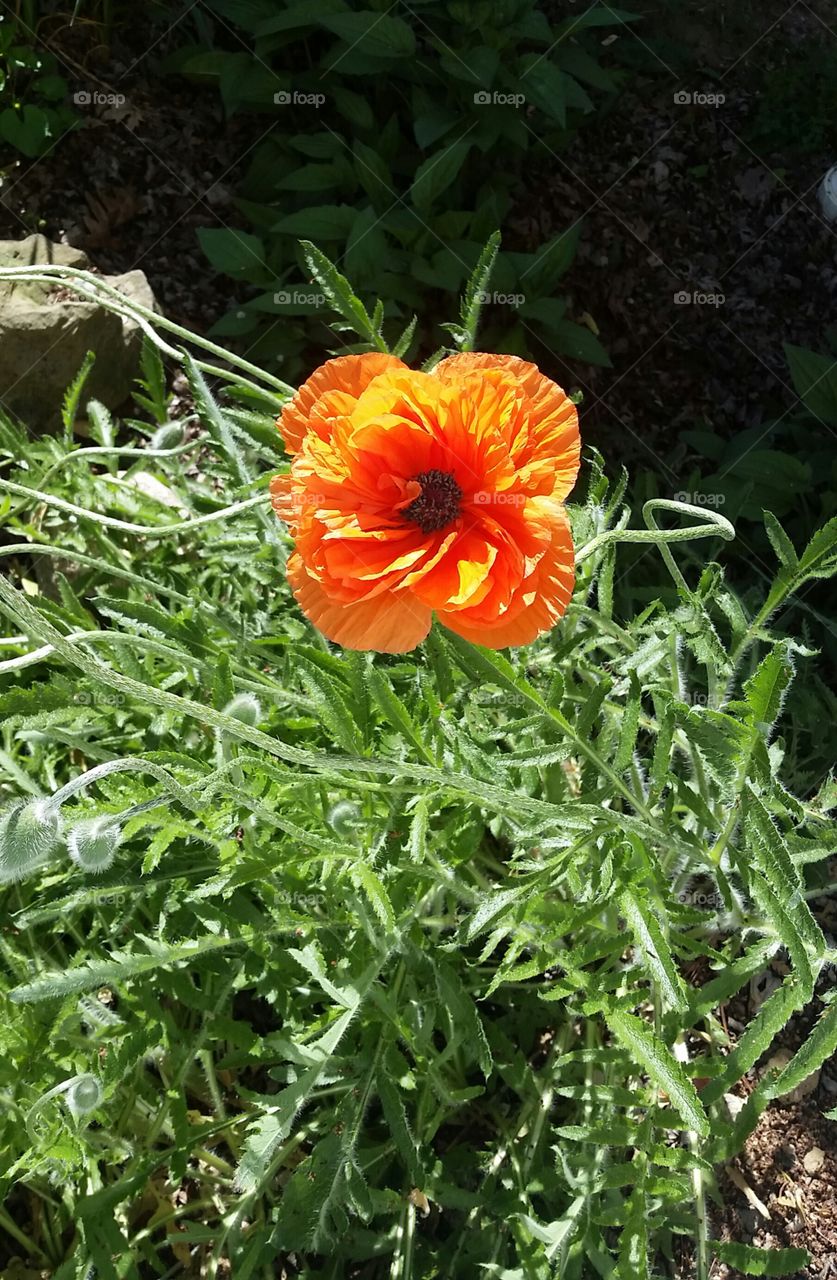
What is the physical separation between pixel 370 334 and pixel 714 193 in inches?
92.7

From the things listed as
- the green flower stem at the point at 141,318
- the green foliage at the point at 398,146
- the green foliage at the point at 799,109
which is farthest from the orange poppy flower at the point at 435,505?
the green foliage at the point at 799,109

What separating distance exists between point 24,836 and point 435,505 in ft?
2.36

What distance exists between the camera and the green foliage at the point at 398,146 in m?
3.31

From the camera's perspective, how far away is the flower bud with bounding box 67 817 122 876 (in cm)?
154

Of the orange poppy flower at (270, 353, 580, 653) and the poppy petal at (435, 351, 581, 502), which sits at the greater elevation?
the poppy petal at (435, 351, 581, 502)

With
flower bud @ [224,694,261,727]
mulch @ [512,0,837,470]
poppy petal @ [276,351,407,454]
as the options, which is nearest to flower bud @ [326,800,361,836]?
flower bud @ [224,694,261,727]

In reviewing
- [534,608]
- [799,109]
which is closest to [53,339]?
[534,608]

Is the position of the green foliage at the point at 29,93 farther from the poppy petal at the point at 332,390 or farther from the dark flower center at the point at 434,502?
the dark flower center at the point at 434,502

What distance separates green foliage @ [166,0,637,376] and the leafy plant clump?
1.12 meters

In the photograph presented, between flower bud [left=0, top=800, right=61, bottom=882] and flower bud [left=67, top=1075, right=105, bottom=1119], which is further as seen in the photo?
flower bud [left=67, top=1075, right=105, bottom=1119]

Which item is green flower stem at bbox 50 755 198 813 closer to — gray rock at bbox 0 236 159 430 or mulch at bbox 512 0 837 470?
gray rock at bbox 0 236 159 430

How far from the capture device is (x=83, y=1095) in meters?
1.71

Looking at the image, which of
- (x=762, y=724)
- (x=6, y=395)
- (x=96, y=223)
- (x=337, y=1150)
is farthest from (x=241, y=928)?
(x=96, y=223)

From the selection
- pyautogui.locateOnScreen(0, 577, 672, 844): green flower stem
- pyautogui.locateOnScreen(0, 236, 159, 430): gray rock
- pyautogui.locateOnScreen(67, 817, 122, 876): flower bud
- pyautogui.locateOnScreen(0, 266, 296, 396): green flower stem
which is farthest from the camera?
pyautogui.locateOnScreen(0, 236, 159, 430): gray rock
